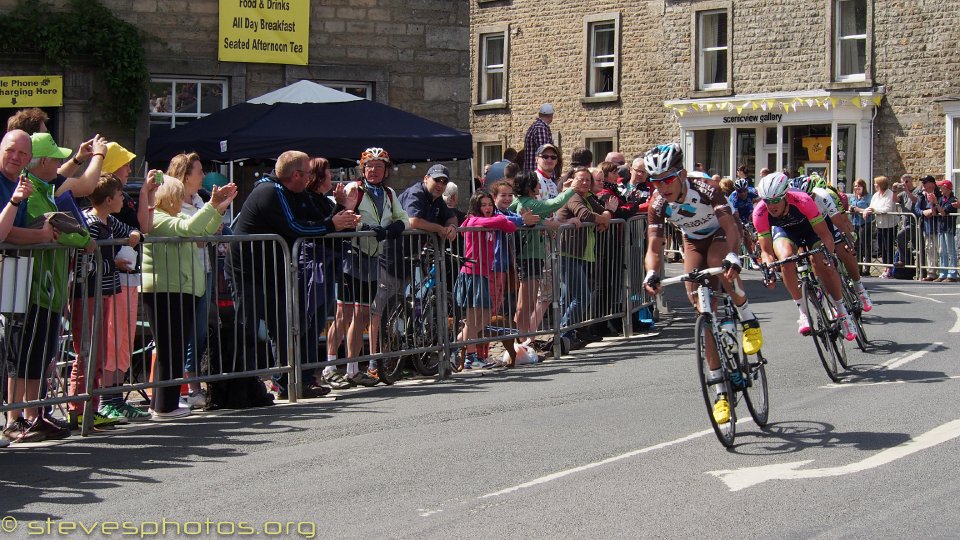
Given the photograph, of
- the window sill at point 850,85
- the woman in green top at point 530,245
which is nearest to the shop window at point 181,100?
the woman in green top at point 530,245

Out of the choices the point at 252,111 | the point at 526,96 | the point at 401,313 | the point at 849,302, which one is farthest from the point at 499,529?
the point at 526,96

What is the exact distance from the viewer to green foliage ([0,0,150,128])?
1872 centimetres

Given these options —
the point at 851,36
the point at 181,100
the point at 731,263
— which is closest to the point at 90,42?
the point at 181,100

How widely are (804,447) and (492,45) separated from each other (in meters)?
37.4

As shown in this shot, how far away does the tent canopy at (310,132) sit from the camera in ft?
52.4

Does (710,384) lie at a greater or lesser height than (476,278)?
lesser

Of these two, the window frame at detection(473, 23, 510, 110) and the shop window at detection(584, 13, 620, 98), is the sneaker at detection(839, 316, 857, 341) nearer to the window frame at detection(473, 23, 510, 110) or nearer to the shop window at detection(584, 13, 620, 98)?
the shop window at detection(584, 13, 620, 98)

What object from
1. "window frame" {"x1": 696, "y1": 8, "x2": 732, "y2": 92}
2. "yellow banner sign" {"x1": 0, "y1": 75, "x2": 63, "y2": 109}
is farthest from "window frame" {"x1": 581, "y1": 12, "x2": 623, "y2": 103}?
"yellow banner sign" {"x1": 0, "y1": 75, "x2": 63, "y2": 109}

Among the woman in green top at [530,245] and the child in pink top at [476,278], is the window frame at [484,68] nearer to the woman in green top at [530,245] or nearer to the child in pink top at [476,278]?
the woman in green top at [530,245]

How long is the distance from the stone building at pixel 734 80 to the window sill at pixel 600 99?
0.04m

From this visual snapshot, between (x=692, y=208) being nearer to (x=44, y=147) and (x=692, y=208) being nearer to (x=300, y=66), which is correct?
(x=44, y=147)

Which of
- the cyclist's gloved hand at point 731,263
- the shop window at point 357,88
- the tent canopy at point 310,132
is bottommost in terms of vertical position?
the cyclist's gloved hand at point 731,263

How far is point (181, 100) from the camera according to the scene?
20469 mm

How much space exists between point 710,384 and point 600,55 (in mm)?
33952
